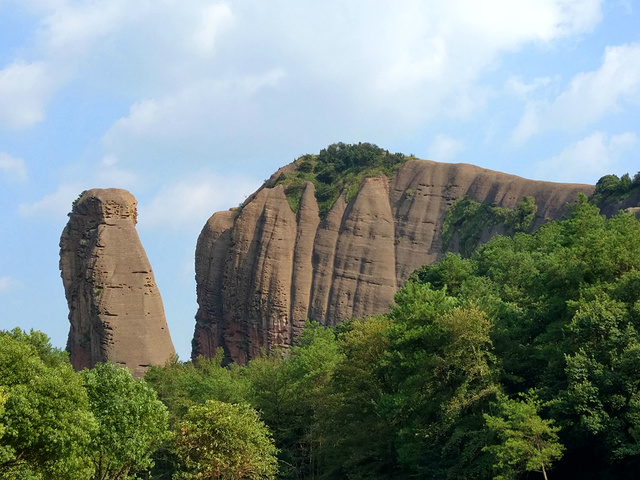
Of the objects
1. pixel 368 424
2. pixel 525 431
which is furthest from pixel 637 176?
pixel 525 431

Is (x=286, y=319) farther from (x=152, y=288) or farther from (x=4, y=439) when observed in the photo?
(x=4, y=439)

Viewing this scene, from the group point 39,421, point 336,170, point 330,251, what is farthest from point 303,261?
point 39,421

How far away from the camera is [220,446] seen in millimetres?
41375

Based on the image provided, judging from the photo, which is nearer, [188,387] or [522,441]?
[522,441]

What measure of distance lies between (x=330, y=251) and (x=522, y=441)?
218 ft

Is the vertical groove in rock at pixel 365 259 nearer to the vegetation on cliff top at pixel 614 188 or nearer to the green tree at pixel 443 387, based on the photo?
the vegetation on cliff top at pixel 614 188

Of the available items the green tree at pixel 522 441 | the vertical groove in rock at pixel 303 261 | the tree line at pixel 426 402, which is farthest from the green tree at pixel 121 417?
the vertical groove in rock at pixel 303 261

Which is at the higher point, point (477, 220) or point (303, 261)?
point (477, 220)

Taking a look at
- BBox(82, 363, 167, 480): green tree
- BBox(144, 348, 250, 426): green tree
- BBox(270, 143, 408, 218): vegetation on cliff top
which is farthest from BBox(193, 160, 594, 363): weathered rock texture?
BBox(82, 363, 167, 480): green tree

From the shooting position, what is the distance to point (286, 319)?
99.2m

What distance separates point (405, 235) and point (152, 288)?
94.7 feet

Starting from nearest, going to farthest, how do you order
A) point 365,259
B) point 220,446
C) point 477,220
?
point 220,446
point 477,220
point 365,259

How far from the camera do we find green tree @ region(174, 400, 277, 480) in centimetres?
4097

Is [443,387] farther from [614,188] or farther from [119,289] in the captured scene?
[614,188]
